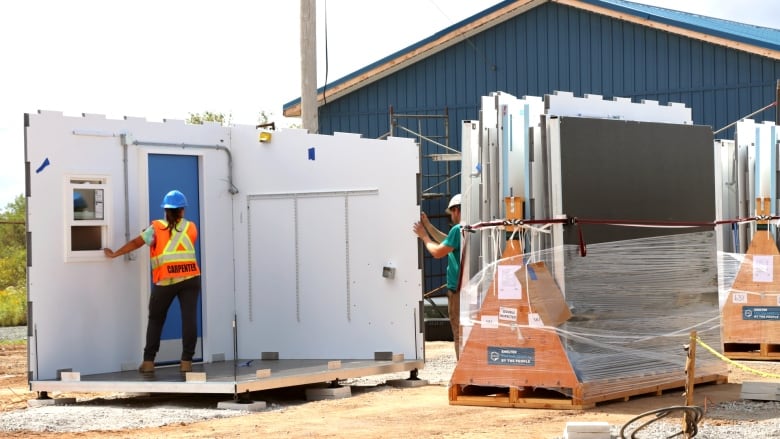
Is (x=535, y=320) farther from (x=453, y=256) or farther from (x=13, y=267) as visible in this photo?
(x=13, y=267)

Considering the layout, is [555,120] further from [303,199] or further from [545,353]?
[303,199]

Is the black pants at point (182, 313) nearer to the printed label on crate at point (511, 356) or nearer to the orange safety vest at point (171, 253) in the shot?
the orange safety vest at point (171, 253)

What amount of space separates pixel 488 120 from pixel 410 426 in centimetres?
317

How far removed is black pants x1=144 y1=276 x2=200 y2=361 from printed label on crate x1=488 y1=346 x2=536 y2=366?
3243 millimetres

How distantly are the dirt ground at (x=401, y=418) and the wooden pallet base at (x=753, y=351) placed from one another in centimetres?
371

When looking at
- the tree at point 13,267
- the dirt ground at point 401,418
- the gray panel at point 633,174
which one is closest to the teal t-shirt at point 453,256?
the dirt ground at point 401,418

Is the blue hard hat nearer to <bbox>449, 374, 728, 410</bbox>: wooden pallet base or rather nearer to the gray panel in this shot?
<bbox>449, 374, 728, 410</bbox>: wooden pallet base

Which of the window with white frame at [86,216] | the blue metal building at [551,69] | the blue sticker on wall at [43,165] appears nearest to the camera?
the blue sticker on wall at [43,165]

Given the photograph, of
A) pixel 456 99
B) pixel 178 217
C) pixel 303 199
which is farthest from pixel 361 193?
pixel 456 99

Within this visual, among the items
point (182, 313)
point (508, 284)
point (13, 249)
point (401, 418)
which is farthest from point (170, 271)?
point (13, 249)

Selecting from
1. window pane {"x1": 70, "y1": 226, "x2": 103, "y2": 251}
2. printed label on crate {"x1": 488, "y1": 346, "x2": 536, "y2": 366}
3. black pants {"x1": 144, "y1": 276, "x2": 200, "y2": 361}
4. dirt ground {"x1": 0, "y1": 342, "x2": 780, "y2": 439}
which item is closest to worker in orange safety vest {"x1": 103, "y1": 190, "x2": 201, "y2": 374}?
black pants {"x1": 144, "y1": 276, "x2": 200, "y2": 361}

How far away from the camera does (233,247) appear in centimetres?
1484

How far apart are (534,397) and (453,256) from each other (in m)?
2.24

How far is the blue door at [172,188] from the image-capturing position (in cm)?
1414
